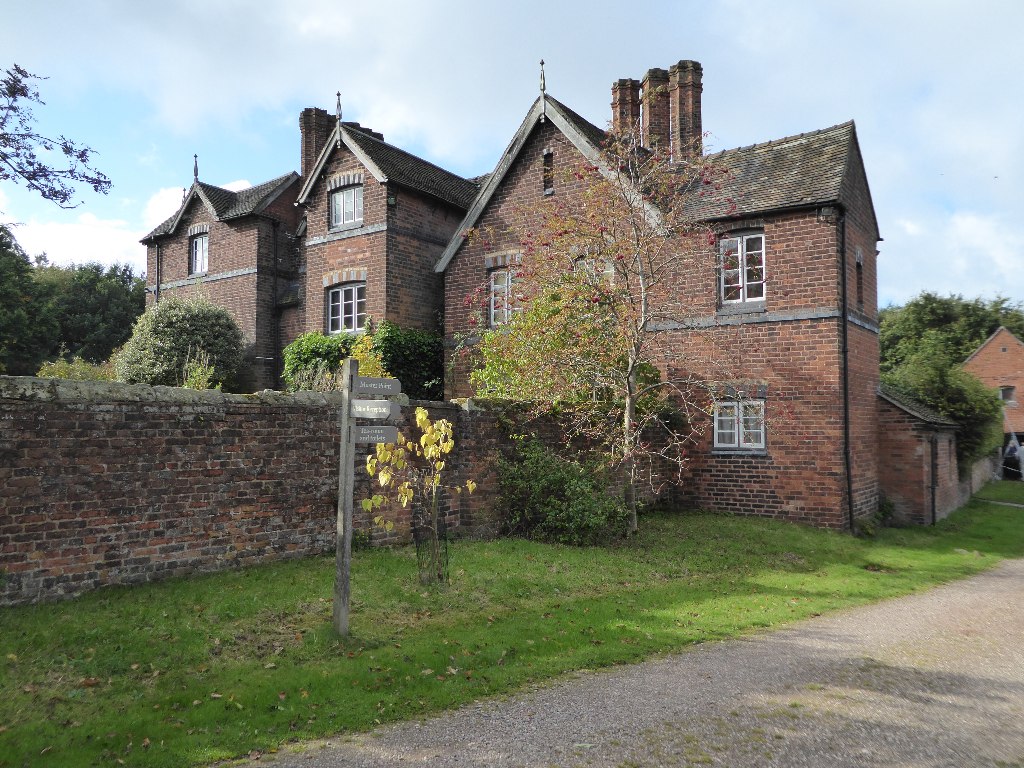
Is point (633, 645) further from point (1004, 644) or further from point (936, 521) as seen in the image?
point (936, 521)

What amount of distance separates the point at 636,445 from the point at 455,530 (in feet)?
12.0

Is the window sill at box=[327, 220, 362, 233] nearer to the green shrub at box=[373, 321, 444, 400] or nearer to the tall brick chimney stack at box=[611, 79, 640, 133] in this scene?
the green shrub at box=[373, 321, 444, 400]

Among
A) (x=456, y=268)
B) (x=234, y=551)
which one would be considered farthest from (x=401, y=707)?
(x=456, y=268)

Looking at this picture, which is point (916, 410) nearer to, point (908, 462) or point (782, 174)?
point (908, 462)

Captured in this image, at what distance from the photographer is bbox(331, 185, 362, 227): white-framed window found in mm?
21422

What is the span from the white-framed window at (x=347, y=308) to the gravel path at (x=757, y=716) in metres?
15.8

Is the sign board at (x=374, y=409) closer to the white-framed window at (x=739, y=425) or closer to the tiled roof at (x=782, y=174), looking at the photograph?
the white-framed window at (x=739, y=425)

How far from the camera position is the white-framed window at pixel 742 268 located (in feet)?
51.9

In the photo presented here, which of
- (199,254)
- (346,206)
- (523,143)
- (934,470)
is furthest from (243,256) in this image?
(934,470)

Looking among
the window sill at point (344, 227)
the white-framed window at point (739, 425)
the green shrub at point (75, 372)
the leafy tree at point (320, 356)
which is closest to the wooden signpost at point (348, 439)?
the white-framed window at point (739, 425)

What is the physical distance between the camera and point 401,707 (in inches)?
225

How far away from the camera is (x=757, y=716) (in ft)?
18.4

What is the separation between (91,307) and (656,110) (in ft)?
126

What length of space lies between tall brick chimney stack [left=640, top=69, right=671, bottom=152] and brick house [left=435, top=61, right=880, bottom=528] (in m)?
2.44
